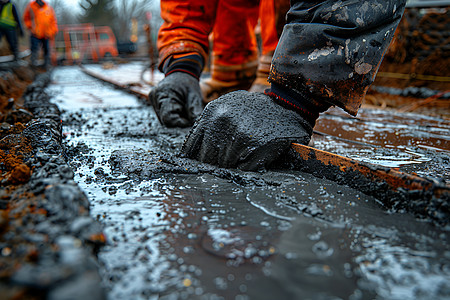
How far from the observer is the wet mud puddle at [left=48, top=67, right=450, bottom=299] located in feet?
2.13

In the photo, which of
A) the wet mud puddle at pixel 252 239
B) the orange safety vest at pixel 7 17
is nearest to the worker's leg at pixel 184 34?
the wet mud puddle at pixel 252 239

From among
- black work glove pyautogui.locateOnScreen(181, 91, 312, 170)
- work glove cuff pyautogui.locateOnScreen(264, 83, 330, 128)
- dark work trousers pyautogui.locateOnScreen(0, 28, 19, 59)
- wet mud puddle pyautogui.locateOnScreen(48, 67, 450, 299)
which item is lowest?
wet mud puddle pyautogui.locateOnScreen(48, 67, 450, 299)

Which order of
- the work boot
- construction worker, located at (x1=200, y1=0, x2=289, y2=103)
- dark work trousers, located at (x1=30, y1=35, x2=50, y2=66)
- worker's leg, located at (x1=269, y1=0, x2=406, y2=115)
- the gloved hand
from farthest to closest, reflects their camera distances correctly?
dark work trousers, located at (x1=30, y1=35, x2=50, y2=66), the work boot, construction worker, located at (x1=200, y1=0, x2=289, y2=103), the gloved hand, worker's leg, located at (x1=269, y1=0, x2=406, y2=115)

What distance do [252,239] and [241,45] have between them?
277 centimetres

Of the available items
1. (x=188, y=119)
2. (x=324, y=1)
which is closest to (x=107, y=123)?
(x=188, y=119)

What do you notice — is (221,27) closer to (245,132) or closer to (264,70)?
(264,70)

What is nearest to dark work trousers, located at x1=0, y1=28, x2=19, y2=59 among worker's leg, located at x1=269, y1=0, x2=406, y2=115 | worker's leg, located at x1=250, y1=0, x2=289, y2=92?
worker's leg, located at x1=250, y1=0, x2=289, y2=92

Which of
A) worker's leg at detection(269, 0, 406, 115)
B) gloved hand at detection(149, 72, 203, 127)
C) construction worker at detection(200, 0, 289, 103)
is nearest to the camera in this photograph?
worker's leg at detection(269, 0, 406, 115)

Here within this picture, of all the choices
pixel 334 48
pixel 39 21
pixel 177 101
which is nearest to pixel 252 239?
pixel 334 48

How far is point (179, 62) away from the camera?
227 centimetres

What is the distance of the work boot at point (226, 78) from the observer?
3250mm

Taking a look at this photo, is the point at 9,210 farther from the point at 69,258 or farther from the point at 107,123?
the point at 107,123

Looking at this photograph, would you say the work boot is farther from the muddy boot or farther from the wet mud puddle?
the wet mud puddle

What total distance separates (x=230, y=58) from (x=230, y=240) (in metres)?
2.71
